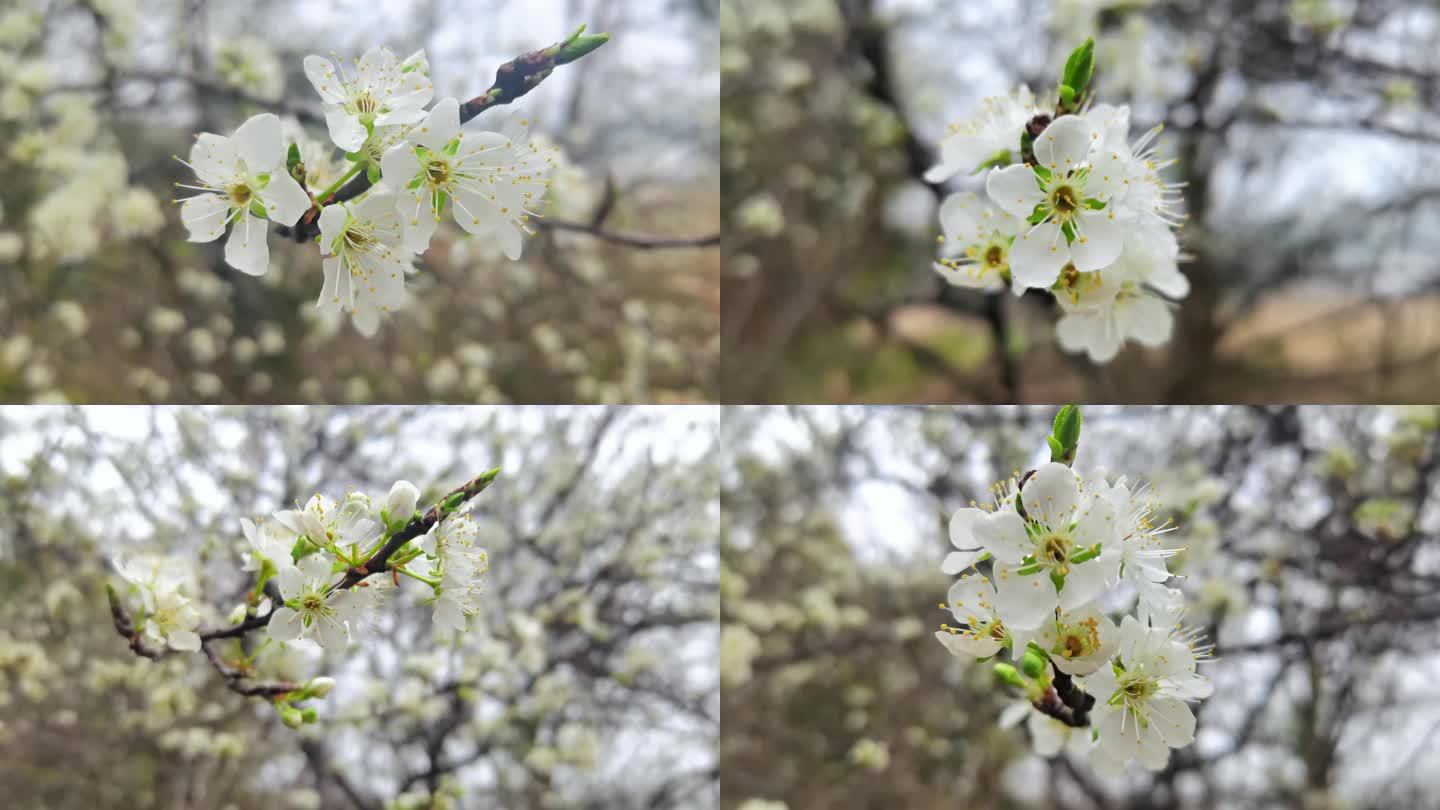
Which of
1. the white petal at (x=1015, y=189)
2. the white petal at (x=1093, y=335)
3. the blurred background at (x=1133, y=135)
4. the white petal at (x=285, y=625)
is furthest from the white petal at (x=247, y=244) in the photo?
the blurred background at (x=1133, y=135)

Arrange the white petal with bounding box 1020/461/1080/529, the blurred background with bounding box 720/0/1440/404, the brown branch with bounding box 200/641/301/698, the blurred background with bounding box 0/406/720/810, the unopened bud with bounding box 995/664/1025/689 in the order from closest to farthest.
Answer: the white petal with bounding box 1020/461/1080/529, the unopened bud with bounding box 995/664/1025/689, the brown branch with bounding box 200/641/301/698, the blurred background with bounding box 0/406/720/810, the blurred background with bounding box 720/0/1440/404

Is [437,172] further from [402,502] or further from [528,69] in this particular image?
[402,502]

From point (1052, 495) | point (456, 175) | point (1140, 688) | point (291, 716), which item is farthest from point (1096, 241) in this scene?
point (291, 716)

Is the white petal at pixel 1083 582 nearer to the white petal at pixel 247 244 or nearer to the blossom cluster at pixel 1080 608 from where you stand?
the blossom cluster at pixel 1080 608

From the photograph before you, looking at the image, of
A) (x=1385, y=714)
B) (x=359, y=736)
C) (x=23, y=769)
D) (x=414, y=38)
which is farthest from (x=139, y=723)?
(x=1385, y=714)

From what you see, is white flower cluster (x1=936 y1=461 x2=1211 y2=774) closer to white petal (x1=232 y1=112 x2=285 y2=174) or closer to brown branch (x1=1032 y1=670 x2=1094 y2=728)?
brown branch (x1=1032 y1=670 x2=1094 y2=728)

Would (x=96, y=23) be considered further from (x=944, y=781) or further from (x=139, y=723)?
(x=944, y=781)

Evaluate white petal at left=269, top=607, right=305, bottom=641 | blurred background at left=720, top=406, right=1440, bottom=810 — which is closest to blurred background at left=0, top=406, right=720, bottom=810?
blurred background at left=720, top=406, right=1440, bottom=810

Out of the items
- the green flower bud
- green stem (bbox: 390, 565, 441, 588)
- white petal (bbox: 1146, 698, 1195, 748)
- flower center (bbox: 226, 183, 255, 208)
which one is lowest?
white petal (bbox: 1146, 698, 1195, 748)
